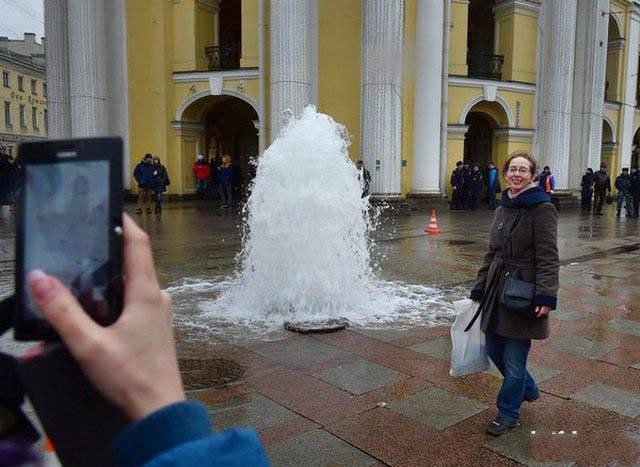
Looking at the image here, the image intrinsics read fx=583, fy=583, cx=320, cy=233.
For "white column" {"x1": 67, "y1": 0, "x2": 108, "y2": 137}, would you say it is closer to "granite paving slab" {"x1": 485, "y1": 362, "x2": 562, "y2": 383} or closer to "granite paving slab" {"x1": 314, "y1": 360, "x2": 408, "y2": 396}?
"granite paving slab" {"x1": 314, "y1": 360, "x2": 408, "y2": 396}

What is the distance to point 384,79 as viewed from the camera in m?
18.2

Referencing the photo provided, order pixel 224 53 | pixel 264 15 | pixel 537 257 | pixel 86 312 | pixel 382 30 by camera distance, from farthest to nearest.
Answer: pixel 224 53
pixel 264 15
pixel 382 30
pixel 537 257
pixel 86 312

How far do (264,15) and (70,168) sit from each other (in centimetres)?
2025

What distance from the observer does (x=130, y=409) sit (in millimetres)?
846

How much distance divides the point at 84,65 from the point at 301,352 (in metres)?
18.3

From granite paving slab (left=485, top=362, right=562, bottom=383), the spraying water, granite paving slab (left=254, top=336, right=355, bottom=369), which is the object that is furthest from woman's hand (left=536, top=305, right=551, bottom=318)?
the spraying water

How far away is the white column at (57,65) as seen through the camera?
2047 centimetres

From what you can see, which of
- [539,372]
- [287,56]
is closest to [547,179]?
[287,56]

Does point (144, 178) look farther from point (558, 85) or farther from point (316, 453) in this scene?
Answer: point (558, 85)

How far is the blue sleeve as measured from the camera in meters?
0.81

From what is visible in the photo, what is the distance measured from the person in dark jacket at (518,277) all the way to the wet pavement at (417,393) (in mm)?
279

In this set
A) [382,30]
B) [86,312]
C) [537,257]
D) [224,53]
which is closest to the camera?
[86,312]

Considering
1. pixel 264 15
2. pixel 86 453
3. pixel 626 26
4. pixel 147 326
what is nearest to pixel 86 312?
pixel 147 326

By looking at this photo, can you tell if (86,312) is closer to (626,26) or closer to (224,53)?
(224,53)
